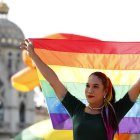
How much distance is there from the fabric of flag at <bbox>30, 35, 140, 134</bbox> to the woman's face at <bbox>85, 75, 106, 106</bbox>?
991mm

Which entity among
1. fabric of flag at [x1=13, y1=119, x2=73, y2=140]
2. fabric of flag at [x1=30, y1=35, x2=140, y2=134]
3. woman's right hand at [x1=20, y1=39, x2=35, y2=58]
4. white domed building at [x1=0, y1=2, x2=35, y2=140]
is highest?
woman's right hand at [x1=20, y1=39, x2=35, y2=58]

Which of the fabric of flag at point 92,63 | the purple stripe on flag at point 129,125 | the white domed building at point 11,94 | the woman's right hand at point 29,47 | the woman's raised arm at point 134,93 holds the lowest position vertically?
the white domed building at point 11,94

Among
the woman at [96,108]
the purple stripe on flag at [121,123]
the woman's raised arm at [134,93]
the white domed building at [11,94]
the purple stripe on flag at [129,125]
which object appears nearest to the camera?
the woman at [96,108]

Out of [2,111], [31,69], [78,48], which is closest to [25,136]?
[31,69]

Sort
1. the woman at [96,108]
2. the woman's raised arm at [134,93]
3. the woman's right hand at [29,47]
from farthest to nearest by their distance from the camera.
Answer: the woman's right hand at [29,47]
the woman's raised arm at [134,93]
the woman at [96,108]

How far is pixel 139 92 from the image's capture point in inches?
187

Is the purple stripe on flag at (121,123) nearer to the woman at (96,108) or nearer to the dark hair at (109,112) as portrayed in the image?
the woman at (96,108)

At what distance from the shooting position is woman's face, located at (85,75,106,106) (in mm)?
4582

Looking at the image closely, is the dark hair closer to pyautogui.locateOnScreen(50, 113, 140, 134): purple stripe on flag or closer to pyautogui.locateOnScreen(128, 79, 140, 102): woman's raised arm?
pyautogui.locateOnScreen(128, 79, 140, 102): woman's raised arm

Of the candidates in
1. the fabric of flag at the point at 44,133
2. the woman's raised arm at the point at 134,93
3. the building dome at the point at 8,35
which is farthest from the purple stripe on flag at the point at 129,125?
the building dome at the point at 8,35

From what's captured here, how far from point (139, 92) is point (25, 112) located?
43219 millimetres

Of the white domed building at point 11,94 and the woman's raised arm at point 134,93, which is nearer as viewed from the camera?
the woman's raised arm at point 134,93

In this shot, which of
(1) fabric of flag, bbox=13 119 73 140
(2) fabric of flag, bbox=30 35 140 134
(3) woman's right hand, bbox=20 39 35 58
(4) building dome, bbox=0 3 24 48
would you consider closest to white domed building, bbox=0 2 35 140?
(4) building dome, bbox=0 3 24 48

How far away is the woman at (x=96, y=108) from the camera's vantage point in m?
4.48
